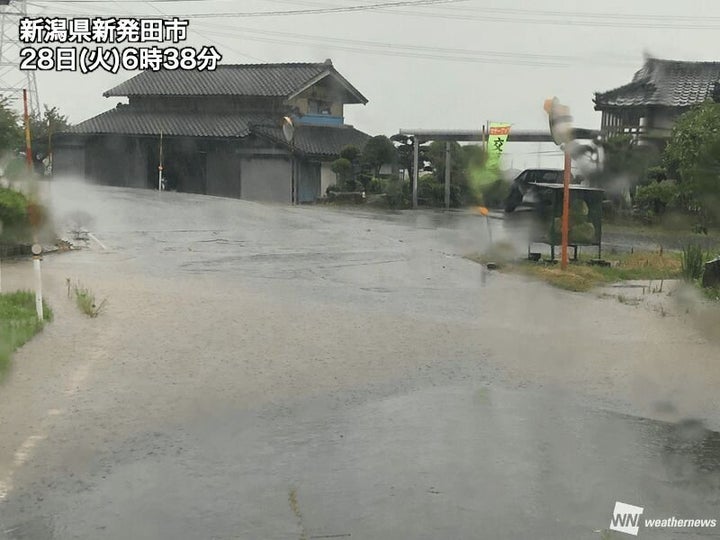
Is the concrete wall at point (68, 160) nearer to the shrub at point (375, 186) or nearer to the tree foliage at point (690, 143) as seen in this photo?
the shrub at point (375, 186)

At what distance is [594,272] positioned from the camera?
13.6 metres

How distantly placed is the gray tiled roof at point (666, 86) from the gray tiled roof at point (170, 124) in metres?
13.7

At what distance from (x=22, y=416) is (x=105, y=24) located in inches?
283

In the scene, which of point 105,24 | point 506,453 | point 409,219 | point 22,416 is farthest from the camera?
point 409,219

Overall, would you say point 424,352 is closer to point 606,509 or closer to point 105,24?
point 606,509

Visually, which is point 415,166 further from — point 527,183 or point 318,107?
point 318,107

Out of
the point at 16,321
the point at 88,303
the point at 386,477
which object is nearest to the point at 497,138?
the point at 88,303

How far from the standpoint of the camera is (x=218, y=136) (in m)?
32.7

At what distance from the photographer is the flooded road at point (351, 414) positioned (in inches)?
165

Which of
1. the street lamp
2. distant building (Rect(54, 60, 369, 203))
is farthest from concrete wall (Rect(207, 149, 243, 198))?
the street lamp

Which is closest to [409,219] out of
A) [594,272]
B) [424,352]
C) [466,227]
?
[466,227]

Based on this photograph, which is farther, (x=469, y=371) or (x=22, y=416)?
(x=469, y=371)

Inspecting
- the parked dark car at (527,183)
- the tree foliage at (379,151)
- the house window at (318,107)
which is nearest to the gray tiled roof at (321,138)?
the house window at (318,107)

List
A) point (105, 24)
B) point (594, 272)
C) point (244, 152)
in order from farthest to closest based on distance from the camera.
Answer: point (244, 152) → point (594, 272) → point (105, 24)
